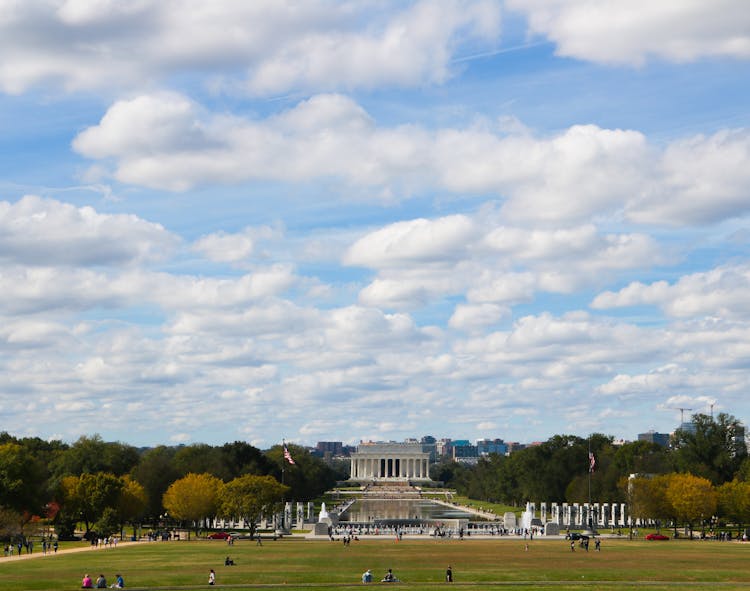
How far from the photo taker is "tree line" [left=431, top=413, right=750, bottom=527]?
125750mm

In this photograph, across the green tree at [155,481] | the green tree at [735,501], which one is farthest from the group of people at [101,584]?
the green tree at [735,501]

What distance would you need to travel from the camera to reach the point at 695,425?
503 ft

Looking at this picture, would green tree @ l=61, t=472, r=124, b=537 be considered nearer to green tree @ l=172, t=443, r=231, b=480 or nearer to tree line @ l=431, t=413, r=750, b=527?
green tree @ l=172, t=443, r=231, b=480

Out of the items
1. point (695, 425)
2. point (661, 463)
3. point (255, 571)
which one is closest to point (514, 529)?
point (695, 425)

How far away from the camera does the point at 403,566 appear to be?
245 feet

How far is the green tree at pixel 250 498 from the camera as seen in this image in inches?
4751

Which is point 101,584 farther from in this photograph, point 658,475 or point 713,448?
point 713,448

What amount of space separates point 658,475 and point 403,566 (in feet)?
287

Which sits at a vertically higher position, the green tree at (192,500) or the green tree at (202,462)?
the green tree at (202,462)

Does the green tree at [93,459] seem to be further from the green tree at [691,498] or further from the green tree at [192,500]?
the green tree at [691,498]

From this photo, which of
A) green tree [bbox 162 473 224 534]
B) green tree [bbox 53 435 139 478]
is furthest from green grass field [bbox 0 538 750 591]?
green tree [bbox 53 435 139 478]

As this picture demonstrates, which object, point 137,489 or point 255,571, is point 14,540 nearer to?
point 137,489

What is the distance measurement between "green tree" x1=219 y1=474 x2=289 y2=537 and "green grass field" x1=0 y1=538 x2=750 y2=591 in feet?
53.6

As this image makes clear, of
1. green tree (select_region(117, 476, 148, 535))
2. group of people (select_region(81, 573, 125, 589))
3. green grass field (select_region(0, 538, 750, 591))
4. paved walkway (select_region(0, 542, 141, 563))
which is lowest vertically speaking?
paved walkway (select_region(0, 542, 141, 563))
